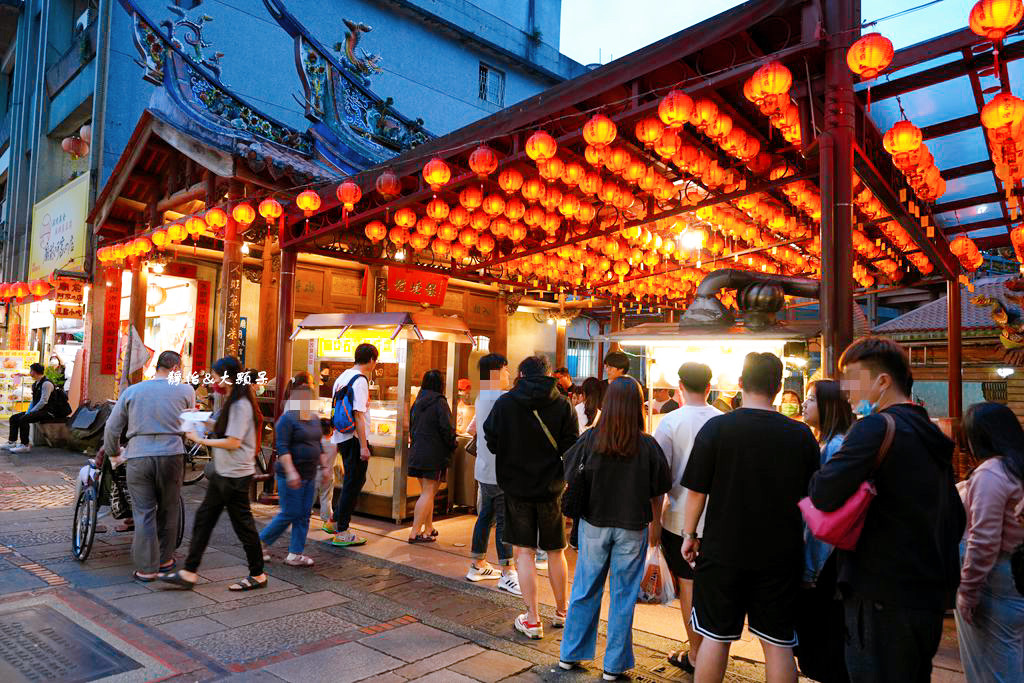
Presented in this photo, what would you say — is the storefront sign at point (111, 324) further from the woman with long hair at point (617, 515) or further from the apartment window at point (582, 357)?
the apartment window at point (582, 357)

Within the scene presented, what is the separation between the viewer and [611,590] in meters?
4.20

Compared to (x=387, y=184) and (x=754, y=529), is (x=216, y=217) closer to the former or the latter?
(x=387, y=184)

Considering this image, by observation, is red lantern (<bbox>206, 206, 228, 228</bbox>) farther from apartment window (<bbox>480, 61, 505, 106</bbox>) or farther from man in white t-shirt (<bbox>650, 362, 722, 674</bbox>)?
apartment window (<bbox>480, 61, 505, 106</bbox>)

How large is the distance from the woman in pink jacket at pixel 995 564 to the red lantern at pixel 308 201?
971cm

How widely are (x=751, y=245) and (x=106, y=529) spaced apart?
12709 millimetres

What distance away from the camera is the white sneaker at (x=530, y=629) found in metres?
4.87

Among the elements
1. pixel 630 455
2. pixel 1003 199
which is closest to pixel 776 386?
pixel 630 455

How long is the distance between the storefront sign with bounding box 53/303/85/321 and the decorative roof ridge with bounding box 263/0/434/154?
6.87 metres

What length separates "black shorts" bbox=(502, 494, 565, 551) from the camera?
4941 millimetres

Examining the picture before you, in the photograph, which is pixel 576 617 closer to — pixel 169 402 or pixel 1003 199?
pixel 169 402

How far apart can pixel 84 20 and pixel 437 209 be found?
631 inches

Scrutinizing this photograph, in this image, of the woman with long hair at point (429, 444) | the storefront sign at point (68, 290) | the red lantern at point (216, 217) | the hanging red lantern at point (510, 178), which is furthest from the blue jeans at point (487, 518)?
the storefront sign at point (68, 290)

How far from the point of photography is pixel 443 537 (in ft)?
25.7

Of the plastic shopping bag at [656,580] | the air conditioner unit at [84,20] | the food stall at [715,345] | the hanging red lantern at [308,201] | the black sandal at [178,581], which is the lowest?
the black sandal at [178,581]
